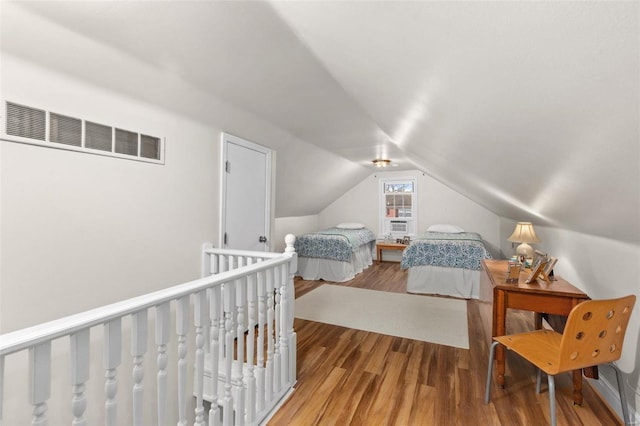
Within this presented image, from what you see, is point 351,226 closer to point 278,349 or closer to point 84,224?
point 278,349

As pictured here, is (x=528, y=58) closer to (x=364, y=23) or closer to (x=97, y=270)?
(x=364, y=23)

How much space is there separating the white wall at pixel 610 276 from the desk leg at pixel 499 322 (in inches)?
23.7

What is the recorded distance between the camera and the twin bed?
402 centimetres

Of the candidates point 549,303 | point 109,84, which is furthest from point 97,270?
point 549,303

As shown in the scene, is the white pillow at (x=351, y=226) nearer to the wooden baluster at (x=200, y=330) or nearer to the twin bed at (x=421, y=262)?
the twin bed at (x=421, y=262)

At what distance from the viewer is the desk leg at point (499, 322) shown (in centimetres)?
195

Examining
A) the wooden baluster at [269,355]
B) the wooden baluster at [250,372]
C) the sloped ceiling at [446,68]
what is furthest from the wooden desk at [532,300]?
the wooden baluster at [250,372]

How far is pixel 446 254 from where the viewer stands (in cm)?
414

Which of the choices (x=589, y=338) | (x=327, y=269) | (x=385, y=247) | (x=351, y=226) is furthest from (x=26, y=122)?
(x=385, y=247)

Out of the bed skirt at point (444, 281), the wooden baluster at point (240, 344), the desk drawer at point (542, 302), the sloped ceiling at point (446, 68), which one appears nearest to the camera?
the sloped ceiling at point (446, 68)

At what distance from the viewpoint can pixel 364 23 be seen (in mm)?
968

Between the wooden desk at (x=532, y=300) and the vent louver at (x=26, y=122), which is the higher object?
the vent louver at (x=26, y=122)

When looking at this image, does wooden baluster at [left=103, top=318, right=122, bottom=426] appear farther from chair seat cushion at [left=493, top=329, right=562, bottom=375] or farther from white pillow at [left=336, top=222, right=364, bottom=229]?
white pillow at [left=336, top=222, right=364, bottom=229]

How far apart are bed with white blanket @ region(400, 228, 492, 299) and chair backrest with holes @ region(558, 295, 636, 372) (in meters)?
2.63
